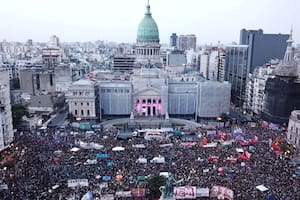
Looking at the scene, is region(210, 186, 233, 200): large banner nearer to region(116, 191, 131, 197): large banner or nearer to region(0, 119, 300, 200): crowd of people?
region(0, 119, 300, 200): crowd of people

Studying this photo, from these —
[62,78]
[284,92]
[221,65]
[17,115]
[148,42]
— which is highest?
[148,42]

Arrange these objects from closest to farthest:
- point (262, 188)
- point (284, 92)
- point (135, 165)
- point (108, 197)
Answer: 1. point (108, 197)
2. point (262, 188)
3. point (135, 165)
4. point (284, 92)

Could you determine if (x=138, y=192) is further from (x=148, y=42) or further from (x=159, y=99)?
(x=148, y=42)

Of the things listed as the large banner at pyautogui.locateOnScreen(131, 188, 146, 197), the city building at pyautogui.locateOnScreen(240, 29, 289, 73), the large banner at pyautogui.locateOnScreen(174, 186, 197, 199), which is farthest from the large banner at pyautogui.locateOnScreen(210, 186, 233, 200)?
the city building at pyautogui.locateOnScreen(240, 29, 289, 73)

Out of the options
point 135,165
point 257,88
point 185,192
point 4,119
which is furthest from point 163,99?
point 185,192

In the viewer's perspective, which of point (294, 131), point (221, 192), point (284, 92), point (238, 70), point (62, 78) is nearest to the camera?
point (221, 192)

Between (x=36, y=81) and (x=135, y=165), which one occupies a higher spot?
(x=36, y=81)

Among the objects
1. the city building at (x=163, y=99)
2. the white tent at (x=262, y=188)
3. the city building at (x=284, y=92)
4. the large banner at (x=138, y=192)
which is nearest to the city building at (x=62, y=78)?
the city building at (x=163, y=99)

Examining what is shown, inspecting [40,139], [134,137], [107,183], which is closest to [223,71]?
[134,137]
